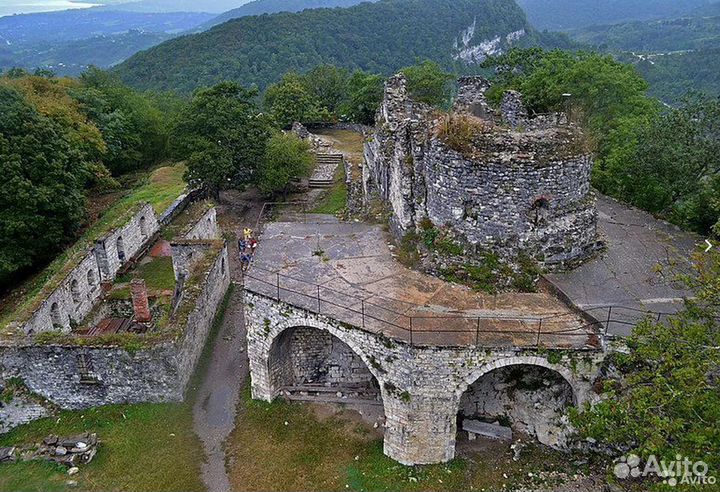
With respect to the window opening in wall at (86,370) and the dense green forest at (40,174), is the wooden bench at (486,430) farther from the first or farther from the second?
the dense green forest at (40,174)

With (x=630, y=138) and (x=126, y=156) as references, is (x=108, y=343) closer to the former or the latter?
(x=630, y=138)

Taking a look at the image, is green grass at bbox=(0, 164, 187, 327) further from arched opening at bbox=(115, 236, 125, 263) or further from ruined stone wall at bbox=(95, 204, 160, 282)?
arched opening at bbox=(115, 236, 125, 263)

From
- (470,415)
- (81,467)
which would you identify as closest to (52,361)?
(81,467)

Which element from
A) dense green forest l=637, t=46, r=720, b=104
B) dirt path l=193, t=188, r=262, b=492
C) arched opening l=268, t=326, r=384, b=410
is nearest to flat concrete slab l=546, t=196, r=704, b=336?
arched opening l=268, t=326, r=384, b=410

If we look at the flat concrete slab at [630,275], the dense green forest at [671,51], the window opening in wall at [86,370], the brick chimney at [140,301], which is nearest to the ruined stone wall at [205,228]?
the brick chimney at [140,301]

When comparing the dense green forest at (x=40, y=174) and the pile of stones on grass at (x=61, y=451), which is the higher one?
the dense green forest at (x=40, y=174)
